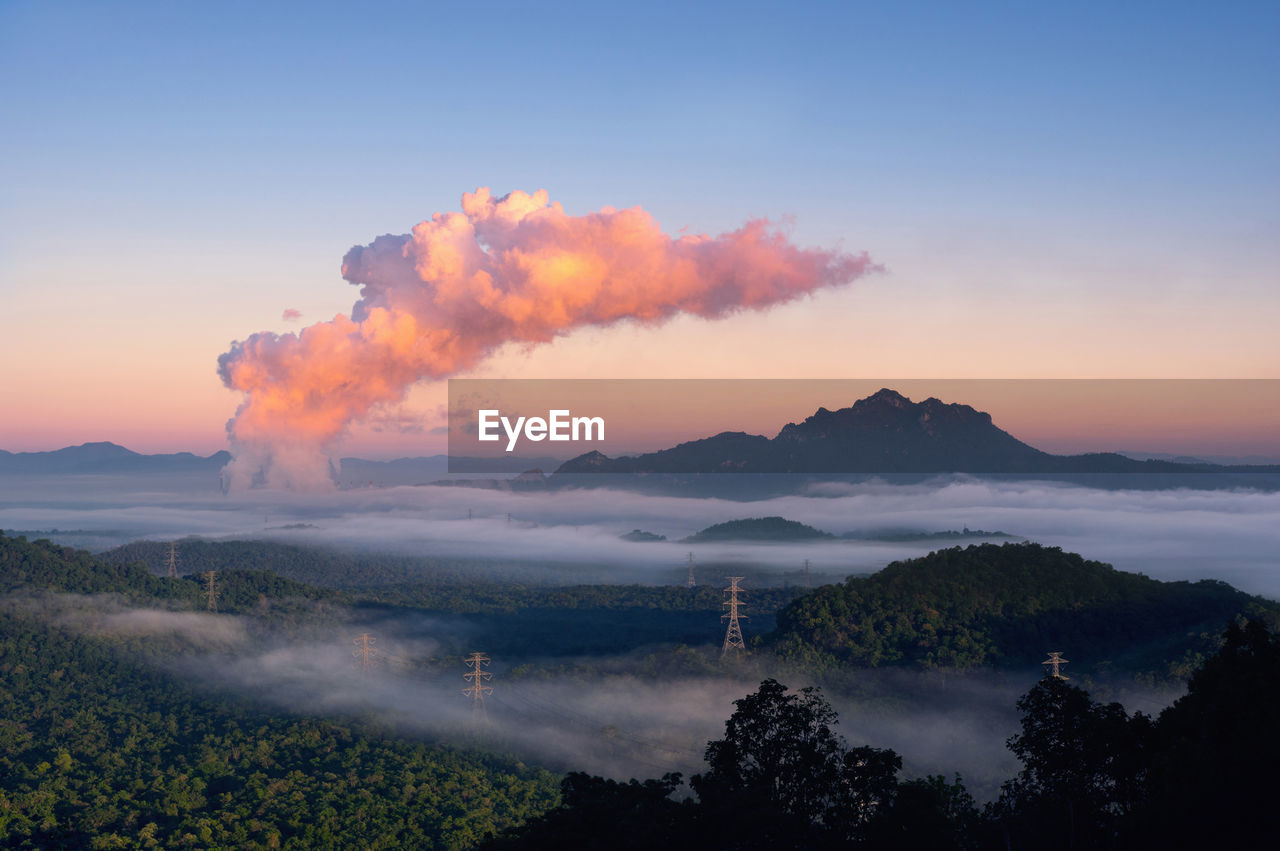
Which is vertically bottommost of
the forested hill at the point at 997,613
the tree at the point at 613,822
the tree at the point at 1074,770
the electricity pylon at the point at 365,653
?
the electricity pylon at the point at 365,653

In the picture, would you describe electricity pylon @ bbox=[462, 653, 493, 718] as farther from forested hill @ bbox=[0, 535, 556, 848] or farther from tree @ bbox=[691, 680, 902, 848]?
tree @ bbox=[691, 680, 902, 848]

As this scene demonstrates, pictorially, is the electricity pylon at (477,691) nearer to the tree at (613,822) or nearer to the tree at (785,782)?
the tree at (613,822)

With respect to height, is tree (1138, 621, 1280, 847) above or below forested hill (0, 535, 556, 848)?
above

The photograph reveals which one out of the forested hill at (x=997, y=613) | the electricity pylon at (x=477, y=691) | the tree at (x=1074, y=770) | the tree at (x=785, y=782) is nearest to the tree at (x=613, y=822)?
the tree at (x=785, y=782)

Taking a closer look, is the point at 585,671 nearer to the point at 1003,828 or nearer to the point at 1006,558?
the point at 1006,558

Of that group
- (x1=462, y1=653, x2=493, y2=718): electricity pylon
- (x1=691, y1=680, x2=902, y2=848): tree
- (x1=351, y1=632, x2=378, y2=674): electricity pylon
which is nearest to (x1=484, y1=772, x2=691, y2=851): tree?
(x1=691, y1=680, x2=902, y2=848): tree

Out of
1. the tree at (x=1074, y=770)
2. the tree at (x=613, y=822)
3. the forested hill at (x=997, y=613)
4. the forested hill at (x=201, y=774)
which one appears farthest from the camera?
the forested hill at (x=997, y=613)

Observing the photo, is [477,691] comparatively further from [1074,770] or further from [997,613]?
[1074,770]

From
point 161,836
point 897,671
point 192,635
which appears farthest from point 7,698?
point 897,671
